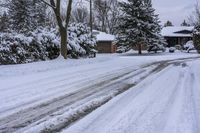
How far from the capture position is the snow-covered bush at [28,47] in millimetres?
24359

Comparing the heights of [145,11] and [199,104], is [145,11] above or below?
above

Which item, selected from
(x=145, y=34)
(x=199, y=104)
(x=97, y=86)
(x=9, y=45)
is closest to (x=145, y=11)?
(x=145, y=34)

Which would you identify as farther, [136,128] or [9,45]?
[9,45]

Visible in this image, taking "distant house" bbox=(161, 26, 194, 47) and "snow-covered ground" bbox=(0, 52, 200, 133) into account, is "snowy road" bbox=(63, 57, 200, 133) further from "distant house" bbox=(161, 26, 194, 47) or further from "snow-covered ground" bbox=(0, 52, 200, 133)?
"distant house" bbox=(161, 26, 194, 47)

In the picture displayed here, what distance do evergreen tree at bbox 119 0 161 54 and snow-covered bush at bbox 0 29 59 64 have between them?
25.1 m

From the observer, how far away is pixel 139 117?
26.5 feet

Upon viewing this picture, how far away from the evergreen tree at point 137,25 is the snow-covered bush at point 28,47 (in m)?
25.1

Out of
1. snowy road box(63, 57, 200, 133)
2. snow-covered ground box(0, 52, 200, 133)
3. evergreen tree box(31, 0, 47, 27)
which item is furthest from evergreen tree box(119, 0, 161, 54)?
snowy road box(63, 57, 200, 133)

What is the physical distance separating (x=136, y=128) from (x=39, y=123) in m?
1.90

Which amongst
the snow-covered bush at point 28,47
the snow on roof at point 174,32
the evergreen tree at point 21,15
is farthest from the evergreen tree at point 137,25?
the snow on roof at point 174,32

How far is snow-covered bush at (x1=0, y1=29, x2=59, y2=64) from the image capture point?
24359 mm

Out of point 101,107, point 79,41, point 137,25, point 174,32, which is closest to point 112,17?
point 174,32

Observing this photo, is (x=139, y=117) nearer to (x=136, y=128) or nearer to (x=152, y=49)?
(x=136, y=128)

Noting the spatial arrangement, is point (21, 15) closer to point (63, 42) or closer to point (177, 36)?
point (63, 42)
